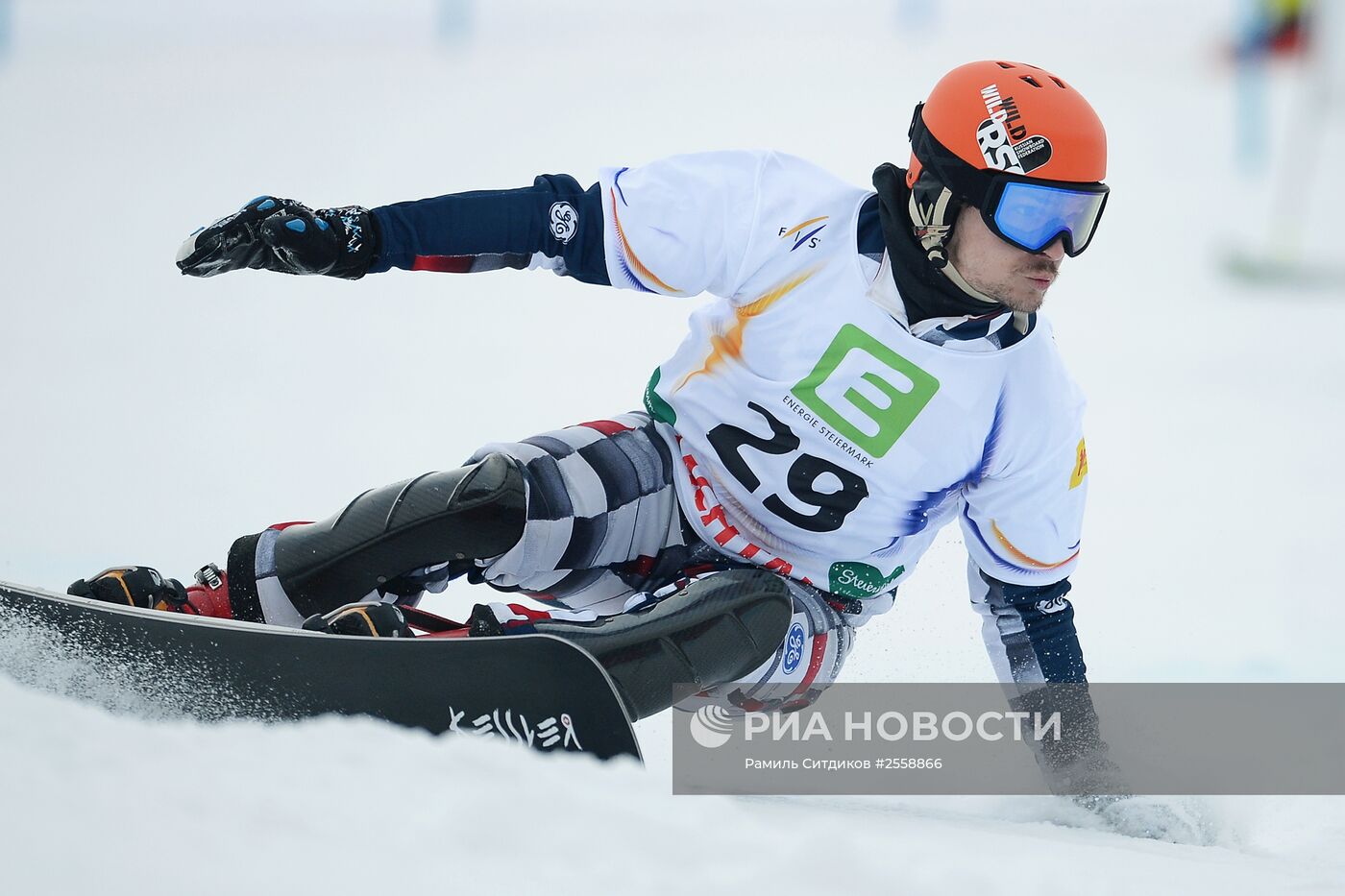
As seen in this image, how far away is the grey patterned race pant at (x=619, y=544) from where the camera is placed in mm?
2611

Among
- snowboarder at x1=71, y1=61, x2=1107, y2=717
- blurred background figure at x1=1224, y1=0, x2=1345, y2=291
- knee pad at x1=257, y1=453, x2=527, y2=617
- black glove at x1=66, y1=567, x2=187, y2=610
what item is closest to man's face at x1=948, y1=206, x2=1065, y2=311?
snowboarder at x1=71, y1=61, x2=1107, y2=717

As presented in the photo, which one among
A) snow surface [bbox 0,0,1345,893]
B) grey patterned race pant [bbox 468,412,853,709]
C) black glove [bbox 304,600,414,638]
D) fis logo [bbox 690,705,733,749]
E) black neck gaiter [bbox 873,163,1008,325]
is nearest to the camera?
snow surface [bbox 0,0,1345,893]

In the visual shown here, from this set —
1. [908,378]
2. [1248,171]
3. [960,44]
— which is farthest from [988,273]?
[960,44]

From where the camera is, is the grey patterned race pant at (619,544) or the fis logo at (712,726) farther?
the fis logo at (712,726)

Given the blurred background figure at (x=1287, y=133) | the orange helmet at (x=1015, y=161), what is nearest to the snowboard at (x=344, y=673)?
the orange helmet at (x=1015, y=161)

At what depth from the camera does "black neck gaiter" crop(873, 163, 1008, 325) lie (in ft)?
7.97

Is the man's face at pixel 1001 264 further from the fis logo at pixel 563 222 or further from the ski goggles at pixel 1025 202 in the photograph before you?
the fis logo at pixel 563 222

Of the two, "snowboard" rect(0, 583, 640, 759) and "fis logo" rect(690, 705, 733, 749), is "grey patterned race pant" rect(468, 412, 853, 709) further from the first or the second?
"snowboard" rect(0, 583, 640, 759)

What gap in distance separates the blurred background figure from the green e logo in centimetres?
505

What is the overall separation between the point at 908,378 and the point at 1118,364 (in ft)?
11.5

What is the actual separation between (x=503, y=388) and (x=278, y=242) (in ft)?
8.61

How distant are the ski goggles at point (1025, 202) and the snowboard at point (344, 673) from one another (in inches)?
39.9

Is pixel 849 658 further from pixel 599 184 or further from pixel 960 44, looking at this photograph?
pixel 960 44

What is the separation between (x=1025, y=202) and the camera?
2.33 m
